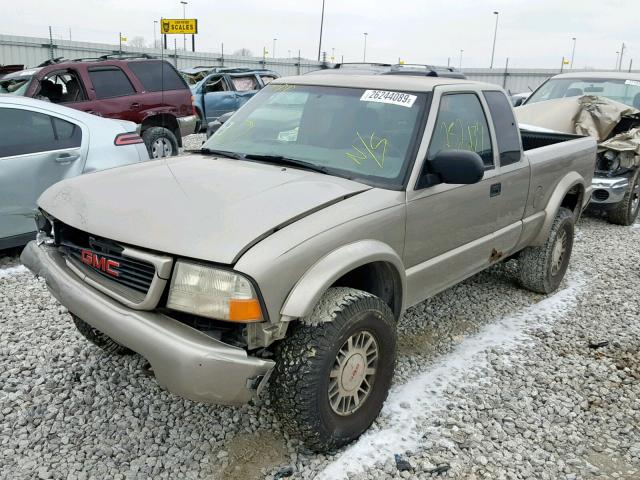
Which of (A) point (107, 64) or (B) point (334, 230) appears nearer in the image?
(B) point (334, 230)

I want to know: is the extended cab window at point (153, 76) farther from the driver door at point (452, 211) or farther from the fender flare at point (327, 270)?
the fender flare at point (327, 270)

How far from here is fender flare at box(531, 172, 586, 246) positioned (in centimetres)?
479

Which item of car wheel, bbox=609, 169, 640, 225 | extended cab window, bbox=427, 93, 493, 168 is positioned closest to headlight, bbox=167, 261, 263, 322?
extended cab window, bbox=427, 93, 493, 168

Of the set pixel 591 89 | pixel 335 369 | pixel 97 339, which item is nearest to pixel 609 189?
pixel 591 89

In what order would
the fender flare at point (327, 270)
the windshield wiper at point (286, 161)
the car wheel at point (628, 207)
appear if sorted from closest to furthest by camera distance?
1. the fender flare at point (327, 270)
2. the windshield wiper at point (286, 161)
3. the car wheel at point (628, 207)

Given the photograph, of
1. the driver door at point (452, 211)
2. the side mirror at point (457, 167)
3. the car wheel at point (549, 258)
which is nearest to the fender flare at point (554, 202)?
the car wheel at point (549, 258)

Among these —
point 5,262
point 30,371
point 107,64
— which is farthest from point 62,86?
point 30,371

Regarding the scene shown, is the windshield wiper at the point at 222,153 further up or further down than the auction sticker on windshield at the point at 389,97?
further down

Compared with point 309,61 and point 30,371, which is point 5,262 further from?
point 309,61

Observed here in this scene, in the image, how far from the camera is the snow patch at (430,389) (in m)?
2.91

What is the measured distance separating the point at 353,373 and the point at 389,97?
5.58 feet

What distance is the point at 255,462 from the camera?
2871mm

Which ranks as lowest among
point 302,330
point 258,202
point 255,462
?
point 255,462

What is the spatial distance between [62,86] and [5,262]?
492 centimetres
